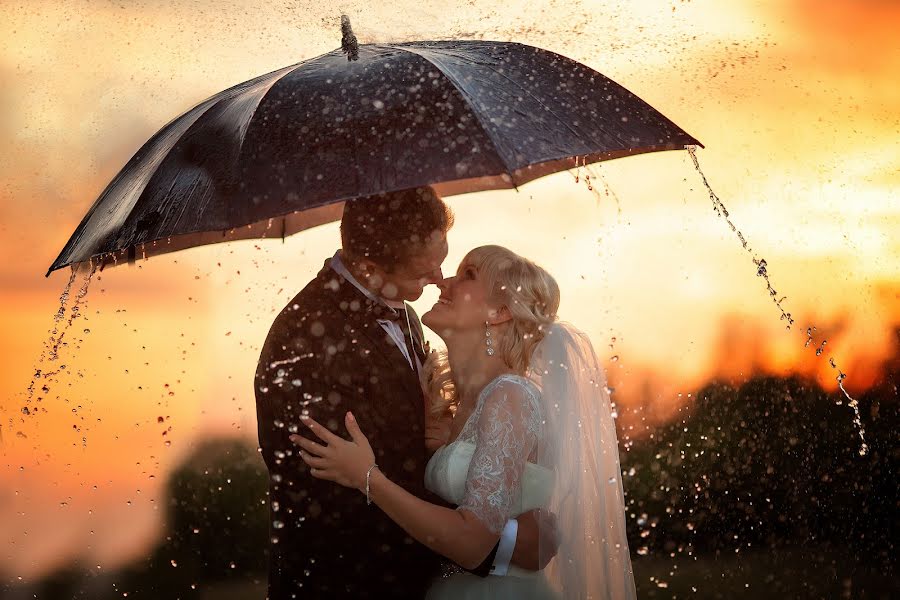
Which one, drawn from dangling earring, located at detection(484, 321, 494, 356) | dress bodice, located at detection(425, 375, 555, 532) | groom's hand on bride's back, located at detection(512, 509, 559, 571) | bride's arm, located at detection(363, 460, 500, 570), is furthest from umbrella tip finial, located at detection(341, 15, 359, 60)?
groom's hand on bride's back, located at detection(512, 509, 559, 571)

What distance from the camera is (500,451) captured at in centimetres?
401

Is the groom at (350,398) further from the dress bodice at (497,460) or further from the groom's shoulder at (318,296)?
the dress bodice at (497,460)

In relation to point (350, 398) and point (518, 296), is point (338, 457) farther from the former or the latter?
point (518, 296)

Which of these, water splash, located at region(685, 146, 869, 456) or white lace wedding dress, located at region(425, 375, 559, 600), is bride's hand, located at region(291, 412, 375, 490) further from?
water splash, located at region(685, 146, 869, 456)

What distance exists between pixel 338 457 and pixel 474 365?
3.42ft

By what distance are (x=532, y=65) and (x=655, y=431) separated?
1880 cm

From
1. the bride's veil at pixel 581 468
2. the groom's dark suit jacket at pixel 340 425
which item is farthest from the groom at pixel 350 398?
the bride's veil at pixel 581 468

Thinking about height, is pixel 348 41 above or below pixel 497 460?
above

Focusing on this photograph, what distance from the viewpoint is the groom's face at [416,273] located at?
13.5 ft

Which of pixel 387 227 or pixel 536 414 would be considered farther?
pixel 536 414

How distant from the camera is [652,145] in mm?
3613

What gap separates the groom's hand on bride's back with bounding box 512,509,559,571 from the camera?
4.32 metres

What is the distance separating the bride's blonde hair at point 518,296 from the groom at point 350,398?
358 mm

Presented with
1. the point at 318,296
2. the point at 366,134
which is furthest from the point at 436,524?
the point at 366,134
